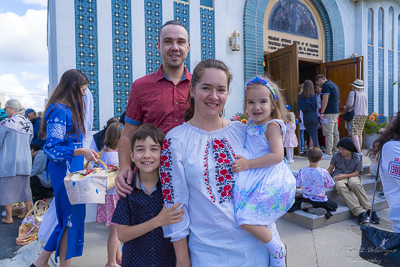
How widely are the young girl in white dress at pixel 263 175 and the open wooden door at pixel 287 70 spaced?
5385 millimetres

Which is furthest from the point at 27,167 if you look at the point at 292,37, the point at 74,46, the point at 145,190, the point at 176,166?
the point at 292,37

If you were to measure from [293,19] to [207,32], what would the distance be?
3191mm

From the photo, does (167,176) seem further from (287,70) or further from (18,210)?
(287,70)

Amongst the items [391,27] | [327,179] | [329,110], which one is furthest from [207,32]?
[391,27]

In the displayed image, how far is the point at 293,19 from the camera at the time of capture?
805cm

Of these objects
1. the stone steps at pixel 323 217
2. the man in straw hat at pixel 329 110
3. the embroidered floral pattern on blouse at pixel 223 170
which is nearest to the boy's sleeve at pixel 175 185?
the embroidered floral pattern on blouse at pixel 223 170

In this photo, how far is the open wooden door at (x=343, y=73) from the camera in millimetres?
7922

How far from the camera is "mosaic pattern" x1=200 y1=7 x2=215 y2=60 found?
6.43m

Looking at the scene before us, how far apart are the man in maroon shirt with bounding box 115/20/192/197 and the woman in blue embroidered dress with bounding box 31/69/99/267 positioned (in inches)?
22.2

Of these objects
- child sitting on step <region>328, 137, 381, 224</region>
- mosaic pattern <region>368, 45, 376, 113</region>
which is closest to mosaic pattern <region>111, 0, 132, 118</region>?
child sitting on step <region>328, 137, 381, 224</region>

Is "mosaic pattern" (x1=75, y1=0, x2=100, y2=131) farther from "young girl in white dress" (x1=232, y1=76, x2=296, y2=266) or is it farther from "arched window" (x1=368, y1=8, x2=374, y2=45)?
"arched window" (x1=368, y1=8, x2=374, y2=45)

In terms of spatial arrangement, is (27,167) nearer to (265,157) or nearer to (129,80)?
(129,80)

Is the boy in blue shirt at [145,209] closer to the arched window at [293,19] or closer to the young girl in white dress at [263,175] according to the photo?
the young girl in white dress at [263,175]

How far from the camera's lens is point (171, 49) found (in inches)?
67.0
